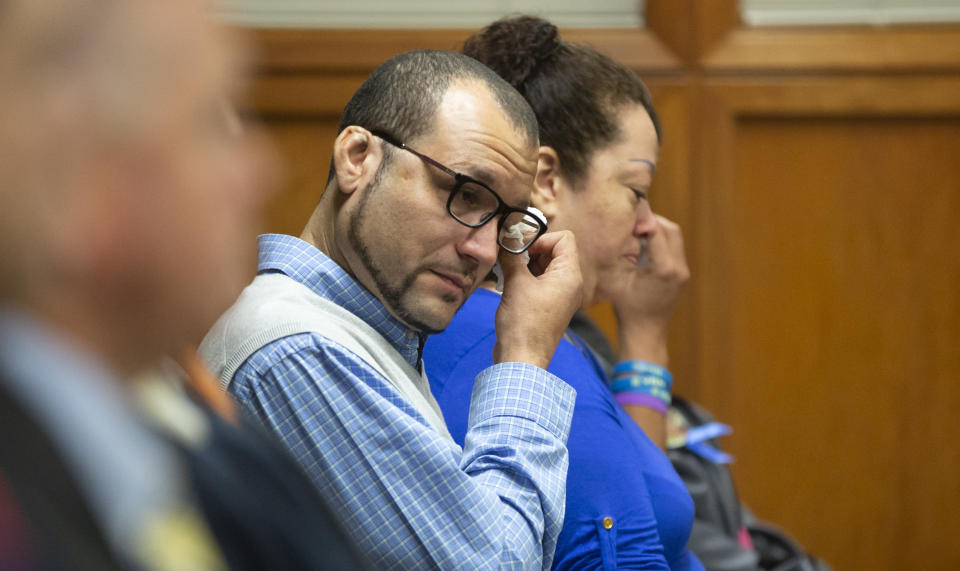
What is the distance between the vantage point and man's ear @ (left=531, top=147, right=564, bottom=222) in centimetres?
148

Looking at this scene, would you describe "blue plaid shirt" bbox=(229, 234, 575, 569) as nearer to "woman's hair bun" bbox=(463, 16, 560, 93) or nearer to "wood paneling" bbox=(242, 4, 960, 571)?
"woman's hair bun" bbox=(463, 16, 560, 93)

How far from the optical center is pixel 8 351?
1.09 ft

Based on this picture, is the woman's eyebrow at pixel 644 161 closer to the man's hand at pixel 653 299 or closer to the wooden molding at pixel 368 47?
the man's hand at pixel 653 299

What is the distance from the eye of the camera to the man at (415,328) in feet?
3.05

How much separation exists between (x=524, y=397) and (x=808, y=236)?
4.94 feet

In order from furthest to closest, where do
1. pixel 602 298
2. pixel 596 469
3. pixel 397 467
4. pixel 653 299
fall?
pixel 653 299
pixel 602 298
pixel 596 469
pixel 397 467

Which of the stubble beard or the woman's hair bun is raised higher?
the woman's hair bun

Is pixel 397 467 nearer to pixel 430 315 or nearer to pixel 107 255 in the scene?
pixel 430 315

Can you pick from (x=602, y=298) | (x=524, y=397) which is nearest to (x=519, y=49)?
(x=602, y=298)

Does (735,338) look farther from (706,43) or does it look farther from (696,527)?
(696,527)

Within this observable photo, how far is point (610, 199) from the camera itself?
152cm

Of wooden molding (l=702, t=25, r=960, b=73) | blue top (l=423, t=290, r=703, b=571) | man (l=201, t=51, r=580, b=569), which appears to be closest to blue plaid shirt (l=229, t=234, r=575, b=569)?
man (l=201, t=51, r=580, b=569)

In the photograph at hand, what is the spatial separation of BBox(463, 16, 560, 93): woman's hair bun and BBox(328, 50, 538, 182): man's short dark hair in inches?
13.4

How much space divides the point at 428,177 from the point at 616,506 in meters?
0.41
